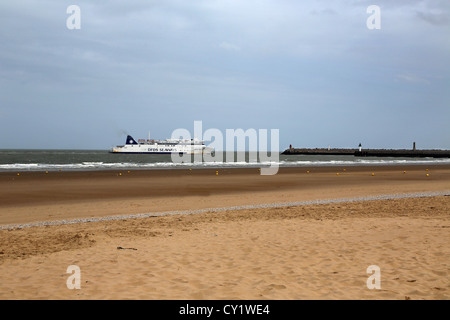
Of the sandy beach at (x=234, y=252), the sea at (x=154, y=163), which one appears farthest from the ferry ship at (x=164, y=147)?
the sandy beach at (x=234, y=252)

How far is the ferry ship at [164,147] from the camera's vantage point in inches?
5453

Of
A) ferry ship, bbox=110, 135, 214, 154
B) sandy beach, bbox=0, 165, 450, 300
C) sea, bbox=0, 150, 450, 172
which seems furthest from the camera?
ferry ship, bbox=110, 135, 214, 154

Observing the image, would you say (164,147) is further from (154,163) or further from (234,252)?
(234,252)

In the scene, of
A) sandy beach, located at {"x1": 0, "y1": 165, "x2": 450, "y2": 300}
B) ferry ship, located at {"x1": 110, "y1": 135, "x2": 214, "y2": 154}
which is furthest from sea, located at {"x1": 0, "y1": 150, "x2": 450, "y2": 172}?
ferry ship, located at {"x1": 110, "y1": 135, "x2": 214, "y2": 154}

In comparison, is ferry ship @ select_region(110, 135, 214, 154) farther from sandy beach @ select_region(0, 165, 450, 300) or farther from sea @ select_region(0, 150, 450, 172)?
sandy beach @ select_region(0, 165, 450, 300)

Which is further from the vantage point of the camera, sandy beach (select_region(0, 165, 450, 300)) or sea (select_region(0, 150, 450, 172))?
sea (select_region(0, 150, 450, 172))

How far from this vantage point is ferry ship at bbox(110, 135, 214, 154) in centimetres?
13850

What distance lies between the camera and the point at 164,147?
13912 cm

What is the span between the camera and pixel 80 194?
19453 mm

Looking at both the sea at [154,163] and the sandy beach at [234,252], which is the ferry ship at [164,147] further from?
the sandy beach at [234,252]

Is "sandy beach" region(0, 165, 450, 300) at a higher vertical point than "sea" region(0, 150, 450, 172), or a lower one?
higher

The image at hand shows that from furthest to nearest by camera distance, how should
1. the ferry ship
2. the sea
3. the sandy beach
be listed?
the ferry ship < the sea < the sandy beach

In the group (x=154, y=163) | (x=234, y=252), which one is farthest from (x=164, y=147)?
(x=234, y=252)
